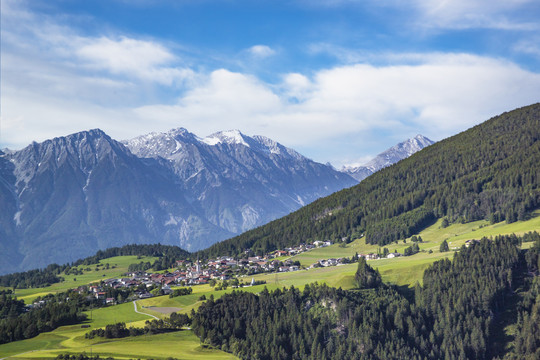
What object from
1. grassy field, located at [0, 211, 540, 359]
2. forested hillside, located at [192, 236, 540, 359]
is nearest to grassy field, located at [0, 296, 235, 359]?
grassy field, located at [0, 211, 540, 359]

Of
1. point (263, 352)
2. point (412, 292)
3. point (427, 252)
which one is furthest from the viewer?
point (427, 252)

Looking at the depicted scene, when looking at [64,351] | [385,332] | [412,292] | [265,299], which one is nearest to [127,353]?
[64,351]

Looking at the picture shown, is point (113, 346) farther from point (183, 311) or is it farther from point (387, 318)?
point (387, 318)

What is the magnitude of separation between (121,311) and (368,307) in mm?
69175

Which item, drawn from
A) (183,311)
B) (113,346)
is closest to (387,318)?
(183,311)

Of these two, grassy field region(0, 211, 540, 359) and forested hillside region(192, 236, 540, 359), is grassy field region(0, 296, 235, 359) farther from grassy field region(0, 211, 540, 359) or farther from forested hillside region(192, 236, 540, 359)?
forested hillside region(192, 236, 540, 359)

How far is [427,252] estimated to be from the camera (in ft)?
576

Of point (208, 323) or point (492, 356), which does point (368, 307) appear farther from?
point (208, 323)

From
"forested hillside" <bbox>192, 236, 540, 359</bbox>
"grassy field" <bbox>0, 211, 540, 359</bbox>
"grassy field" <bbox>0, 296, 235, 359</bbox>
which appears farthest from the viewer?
"forested hillside" <bbox>192, 236, 540, 359</bbox>

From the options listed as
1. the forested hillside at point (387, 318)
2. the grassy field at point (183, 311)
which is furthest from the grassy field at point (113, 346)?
the forested hillside at point (387, 318)

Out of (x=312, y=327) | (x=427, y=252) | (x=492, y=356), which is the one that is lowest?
(x=492, y=356)

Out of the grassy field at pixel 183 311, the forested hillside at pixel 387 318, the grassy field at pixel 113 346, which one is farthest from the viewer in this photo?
the forested hillside at pixel 387 318

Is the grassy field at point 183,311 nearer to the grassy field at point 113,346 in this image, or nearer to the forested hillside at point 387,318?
the grassy field at point 113,346

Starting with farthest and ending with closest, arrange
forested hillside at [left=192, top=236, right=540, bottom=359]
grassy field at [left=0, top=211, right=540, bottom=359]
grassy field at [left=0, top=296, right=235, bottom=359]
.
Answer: forested hillside at [left=192, top=236, right=540, bottom=359] < grassy field at [left=0, top=211, right=540, bottom=359] < grassy field at [left=0, top=296, right=235, bottom=359]
